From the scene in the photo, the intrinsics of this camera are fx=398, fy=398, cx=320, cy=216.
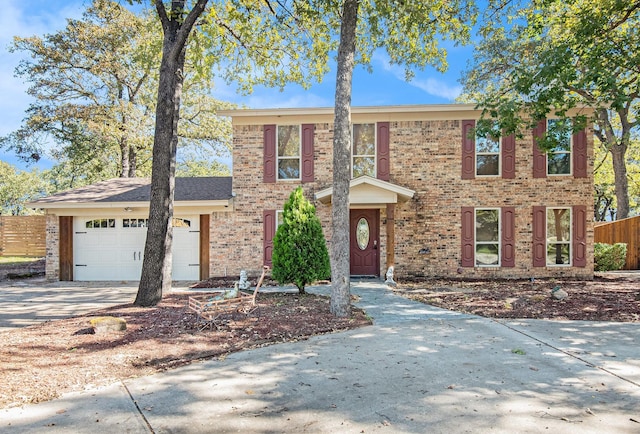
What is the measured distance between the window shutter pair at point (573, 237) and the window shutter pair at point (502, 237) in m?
0.67

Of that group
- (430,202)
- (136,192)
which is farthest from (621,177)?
(136,192)

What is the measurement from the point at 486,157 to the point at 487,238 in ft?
8.39

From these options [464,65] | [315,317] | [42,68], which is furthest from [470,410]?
[42,68]

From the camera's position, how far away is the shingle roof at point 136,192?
500 inches

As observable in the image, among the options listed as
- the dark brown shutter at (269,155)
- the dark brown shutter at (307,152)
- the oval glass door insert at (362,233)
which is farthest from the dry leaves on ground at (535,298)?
the dark brown shutter at (269,155)

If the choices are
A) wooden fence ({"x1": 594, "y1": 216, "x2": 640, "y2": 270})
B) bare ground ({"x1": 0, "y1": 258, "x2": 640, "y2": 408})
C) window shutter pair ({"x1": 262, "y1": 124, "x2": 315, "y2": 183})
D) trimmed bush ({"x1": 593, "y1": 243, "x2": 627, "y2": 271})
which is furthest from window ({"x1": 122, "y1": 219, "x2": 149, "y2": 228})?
wooden fence ({"x1": 594, "y1": 216, "x2": 640, "y2": 270})

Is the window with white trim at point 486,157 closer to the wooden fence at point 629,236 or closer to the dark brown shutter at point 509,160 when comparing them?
the dark brown shutter at point 509,160

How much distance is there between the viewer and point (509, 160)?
40.8 feet

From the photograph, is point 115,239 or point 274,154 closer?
point 274,154

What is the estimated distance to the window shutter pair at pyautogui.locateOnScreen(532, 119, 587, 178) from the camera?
12312mm

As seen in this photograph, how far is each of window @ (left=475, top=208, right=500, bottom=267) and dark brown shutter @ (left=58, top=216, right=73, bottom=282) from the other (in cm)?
1309

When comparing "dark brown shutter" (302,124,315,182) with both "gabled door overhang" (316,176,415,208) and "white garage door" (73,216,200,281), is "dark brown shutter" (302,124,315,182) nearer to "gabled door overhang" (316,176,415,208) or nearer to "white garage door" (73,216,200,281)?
"gabled door overhang" (316,176,415,208)

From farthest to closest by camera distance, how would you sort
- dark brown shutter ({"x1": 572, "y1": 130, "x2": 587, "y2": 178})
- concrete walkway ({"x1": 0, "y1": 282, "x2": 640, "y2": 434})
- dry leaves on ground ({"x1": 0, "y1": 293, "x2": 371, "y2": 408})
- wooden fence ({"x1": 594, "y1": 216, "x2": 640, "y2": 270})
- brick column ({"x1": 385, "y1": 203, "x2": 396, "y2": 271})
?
wooden fence ({"x1": 594, "y1": 216, "x2": 640, "y2": 270}) → dark brown shutter ({"x1": 572, "y1": 130, "x2": 587, "y2": 178}) → brick column ({"x1": 385, "y1": 203, "x2": 396, "y2": 271}) → dry leaves on ground ({"x1": 0, "y1": 293, "x2": 371, "y2": 408}) → concrete walkway ({"x1": 0, "y1": 282, "x2": 640, "y2": 434})

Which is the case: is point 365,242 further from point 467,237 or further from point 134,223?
point 134,223
